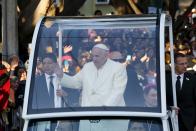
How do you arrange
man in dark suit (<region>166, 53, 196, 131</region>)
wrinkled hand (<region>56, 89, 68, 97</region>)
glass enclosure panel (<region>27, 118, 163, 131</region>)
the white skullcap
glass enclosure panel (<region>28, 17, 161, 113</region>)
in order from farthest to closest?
man in dark suit (<region>166, 53, 196, 131</region>) → the white skullcap → wrinkled hand (<region>56, 89, 68, 97</region>) → glass enclosure panel (<region>28, 17, 161, 113</region>) → glass enclosure panel (<region>27, 118, 163, 131</region>)

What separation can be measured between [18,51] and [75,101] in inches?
495

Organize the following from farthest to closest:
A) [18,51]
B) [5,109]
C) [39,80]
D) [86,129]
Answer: [18,51] < [5,109] < [39,80] < [86,129]

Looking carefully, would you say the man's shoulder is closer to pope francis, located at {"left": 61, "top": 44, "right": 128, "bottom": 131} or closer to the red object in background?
pope francis, located at {"left": 61, "top": 44, "right": 128, "bottom": 131}

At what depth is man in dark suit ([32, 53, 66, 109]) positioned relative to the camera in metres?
8.05

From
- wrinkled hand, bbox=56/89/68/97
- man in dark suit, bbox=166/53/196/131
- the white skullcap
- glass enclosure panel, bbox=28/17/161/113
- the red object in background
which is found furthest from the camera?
the red object in background

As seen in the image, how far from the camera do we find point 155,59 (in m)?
8.12

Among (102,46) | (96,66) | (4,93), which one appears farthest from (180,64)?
(4,93)

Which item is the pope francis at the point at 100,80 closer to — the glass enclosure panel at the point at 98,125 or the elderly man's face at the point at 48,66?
the elderly man's face at the point at 48,66

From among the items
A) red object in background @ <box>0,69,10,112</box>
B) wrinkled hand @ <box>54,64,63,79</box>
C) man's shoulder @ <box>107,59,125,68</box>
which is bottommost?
red object in background @ <box>0,69,10,112</box>

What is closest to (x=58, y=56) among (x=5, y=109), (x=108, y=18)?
(x=108, y=18)

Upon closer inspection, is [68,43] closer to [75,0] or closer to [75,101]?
[75,101]

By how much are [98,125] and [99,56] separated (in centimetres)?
104

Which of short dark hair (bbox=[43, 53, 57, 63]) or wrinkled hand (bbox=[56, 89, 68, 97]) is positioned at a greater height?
short dark hair (bbox=[43, 53, 57, 63])

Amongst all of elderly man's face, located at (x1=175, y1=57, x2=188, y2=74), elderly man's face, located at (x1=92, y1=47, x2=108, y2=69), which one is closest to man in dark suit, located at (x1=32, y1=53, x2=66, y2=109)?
elderly man's face, located at (x1=92, y1=47, x2=108, y2=69)
